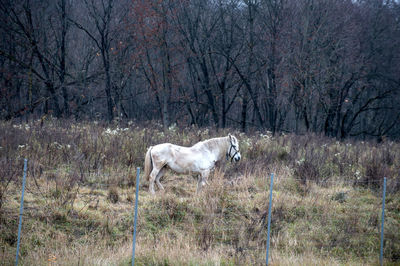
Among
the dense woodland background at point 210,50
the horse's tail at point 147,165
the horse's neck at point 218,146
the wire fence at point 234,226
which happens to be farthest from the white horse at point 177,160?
the dense woodland background at point 210,50

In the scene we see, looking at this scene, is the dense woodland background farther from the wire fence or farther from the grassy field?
the wire fence

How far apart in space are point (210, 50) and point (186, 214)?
21.7 m

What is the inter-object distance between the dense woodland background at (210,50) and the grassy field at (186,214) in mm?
11687

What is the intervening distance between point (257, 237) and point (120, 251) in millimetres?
2749

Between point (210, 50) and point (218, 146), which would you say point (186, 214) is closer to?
point (218, 146)

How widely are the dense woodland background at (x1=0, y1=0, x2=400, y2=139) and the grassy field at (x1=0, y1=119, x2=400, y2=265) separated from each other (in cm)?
1169

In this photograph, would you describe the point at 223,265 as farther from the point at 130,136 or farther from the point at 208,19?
the point at 208,19

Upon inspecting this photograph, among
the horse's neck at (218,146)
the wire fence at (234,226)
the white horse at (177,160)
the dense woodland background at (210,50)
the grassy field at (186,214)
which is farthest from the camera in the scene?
the dense woodland background at (210,50)

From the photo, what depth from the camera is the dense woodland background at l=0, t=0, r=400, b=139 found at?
23.0 meters

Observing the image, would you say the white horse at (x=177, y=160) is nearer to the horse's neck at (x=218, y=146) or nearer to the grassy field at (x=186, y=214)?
the horse's neck at (x=218, y=146)

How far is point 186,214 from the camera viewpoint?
25.6ft

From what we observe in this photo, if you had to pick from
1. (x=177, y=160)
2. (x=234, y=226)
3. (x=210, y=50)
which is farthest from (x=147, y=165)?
(x=210, y=50)

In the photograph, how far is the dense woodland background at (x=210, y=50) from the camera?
23.0 m

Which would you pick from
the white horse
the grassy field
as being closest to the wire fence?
the grassy field
